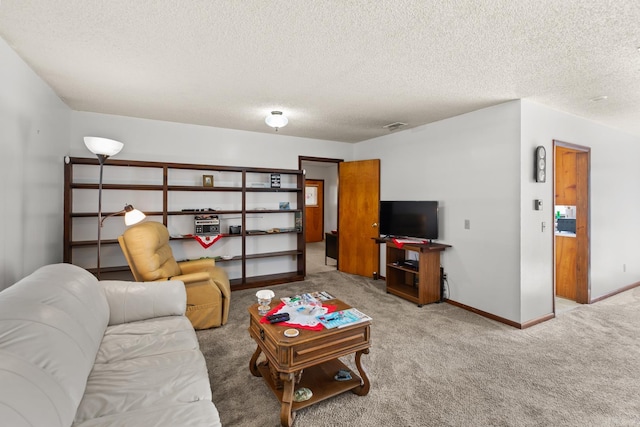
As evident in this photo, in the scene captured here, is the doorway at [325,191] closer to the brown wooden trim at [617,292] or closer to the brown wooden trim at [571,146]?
the brown wooden trim at [571,146]

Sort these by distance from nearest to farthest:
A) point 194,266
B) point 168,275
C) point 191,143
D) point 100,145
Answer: point 100,145, point 168,275, point 194,266, point 191,143

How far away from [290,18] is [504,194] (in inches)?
112

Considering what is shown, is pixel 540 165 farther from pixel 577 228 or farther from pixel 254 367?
pixel 254 367

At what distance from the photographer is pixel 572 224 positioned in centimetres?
407

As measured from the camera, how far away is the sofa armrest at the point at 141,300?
217 centimetres

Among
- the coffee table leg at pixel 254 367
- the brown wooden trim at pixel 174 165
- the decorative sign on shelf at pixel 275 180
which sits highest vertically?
the brown wooden trim at pixel 174 165

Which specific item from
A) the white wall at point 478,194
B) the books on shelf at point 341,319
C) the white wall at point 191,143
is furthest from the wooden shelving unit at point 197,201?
the books on shelf at point 341,319

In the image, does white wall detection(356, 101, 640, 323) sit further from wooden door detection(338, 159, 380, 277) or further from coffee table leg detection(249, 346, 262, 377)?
coffee table leg detection(249, 346, 262, 377)

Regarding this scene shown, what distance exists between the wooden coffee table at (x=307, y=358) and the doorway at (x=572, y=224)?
10.5ft

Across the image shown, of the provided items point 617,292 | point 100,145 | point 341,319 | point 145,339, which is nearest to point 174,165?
point 100,145

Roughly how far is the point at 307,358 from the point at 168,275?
79.0 inches

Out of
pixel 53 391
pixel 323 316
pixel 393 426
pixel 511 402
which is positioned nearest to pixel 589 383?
pixel 511 402

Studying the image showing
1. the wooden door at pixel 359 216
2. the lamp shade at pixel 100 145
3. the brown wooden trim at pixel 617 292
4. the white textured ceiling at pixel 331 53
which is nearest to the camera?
the white textured ceiling at pixel 331 53

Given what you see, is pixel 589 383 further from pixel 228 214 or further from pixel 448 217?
pixel 228 214
